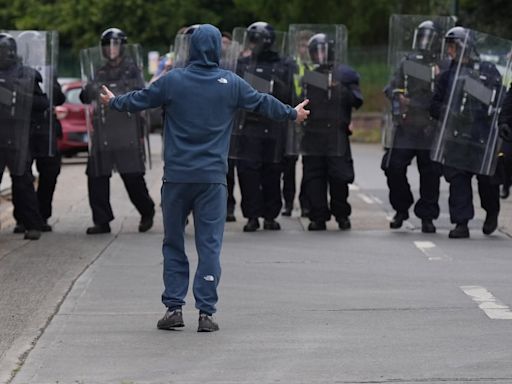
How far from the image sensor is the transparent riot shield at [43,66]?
47.6 ft

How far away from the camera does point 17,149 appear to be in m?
14.2

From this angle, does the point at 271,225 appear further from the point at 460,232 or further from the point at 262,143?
the point at 460,232

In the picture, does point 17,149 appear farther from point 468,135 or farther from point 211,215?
point 211,215

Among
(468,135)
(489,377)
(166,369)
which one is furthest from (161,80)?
(468,135)

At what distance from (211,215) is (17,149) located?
580 cm

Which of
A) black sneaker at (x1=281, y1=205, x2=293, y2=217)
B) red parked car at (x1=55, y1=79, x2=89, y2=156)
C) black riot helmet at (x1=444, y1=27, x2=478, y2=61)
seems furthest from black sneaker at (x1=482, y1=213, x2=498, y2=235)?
red parked car at (x1=55, y1=79, x2=89, y2=156)

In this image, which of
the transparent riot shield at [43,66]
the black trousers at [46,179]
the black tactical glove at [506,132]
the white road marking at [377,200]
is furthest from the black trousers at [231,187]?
the black tactical glove at [506,132]

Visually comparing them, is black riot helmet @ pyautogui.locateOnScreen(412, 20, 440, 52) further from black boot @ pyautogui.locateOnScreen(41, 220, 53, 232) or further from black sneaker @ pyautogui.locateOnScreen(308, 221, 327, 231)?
black boot @ pyautogui.locateOnScreen(41, 220, 53, 232)

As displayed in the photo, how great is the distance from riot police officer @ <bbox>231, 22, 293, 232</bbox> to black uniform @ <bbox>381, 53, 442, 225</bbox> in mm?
1129

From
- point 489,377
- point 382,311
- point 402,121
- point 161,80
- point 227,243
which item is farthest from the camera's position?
point 402,121

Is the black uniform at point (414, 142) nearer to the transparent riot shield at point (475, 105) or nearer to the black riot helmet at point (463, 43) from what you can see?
the transparent riot shield at point (475, 105)

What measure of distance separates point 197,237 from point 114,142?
19.8 ft

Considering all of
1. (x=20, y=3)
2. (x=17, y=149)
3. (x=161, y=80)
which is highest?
(x=161, y=80)

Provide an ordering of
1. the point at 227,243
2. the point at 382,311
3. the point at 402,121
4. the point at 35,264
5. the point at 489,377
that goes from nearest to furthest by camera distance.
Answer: the point at 489,377 < the point at 382,311 < the point at 35,264 < the point at 227,243 < the point at 402,121
